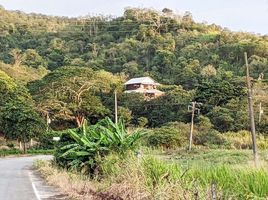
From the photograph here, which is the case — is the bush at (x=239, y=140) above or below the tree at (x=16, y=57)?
below

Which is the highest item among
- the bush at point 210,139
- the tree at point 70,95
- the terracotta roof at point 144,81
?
the terracotta roof at point 144,81

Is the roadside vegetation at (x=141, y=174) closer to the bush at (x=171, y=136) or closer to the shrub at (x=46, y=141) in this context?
the bush at (x=171, y=136)

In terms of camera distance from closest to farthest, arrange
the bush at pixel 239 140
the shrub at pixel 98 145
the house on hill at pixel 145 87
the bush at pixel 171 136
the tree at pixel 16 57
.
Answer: the shrub at pixel 98 145 → the bush at pixel 171 136 → the bush at pixel 239 140 → the house on hill at pixel 145 87 → the tree at pixel 16 57

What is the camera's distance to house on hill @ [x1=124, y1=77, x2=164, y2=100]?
7761 centimetres

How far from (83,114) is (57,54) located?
30840mm

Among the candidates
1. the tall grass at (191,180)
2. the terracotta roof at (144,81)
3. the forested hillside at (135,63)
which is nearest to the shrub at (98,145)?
the tall grass at (191,180)

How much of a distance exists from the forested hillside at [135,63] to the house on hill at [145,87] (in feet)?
6.28

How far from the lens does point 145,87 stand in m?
79.9

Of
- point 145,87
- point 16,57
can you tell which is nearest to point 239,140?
point 145,87

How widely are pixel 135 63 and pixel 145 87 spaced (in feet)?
48.9

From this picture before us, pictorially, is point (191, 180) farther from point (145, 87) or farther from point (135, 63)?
point (135, 63)

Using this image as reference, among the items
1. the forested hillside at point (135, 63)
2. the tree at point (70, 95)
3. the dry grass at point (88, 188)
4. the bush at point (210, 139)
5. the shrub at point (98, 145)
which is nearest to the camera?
the dry grass at point (88, 188)

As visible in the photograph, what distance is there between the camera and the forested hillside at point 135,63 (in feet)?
213

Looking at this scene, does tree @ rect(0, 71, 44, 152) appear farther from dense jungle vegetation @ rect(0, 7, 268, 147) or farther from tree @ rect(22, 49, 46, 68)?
tree @ rect(22, 49, 46, 68)
